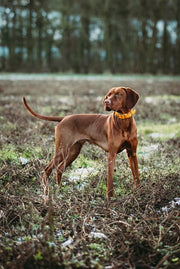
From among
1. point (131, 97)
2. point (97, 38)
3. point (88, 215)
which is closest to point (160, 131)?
point (131, 97)

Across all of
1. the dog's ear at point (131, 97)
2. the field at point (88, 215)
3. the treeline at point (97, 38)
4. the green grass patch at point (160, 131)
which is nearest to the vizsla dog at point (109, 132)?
the dog's ear at point (131, 97)

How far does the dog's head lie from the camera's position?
394 centimetres

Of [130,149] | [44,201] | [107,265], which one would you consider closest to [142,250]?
[107,265]

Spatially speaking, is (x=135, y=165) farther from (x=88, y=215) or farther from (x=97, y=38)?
(x=97, y=38)

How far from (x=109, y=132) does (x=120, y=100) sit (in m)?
0.42

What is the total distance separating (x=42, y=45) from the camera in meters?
45.0

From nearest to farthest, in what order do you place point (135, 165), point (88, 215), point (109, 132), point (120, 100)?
point (88, 215), point (120, 100), point (109, 132), point (135, 165)

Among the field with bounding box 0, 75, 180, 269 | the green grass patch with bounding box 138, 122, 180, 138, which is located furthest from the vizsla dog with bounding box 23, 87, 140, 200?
the green grass patch with bounding box 138, 122, 180, 138

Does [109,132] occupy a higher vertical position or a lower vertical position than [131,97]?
lower

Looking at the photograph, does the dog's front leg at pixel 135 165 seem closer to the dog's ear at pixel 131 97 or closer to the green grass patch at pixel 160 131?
the dog's ear at pixel 131 97

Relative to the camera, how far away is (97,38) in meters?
46.6

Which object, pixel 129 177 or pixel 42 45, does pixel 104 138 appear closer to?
pixel 129 177

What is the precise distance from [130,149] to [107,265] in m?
1.72

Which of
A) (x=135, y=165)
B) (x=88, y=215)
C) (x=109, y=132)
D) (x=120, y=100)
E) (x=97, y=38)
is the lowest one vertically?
(x=88, y=215)
